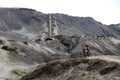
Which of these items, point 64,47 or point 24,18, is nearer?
point 64,47

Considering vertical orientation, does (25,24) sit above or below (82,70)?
below

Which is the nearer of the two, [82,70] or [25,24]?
[82,70]

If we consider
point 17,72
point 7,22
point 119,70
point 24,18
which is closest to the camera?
point 119,70

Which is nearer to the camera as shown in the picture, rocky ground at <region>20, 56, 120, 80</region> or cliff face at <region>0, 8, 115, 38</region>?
rocky ground at <region>20, 56, 120, 80</region>

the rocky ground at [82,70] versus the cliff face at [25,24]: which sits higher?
the rocky ground at [82,70]

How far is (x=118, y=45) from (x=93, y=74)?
111 meters

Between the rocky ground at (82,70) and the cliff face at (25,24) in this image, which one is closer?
the rocky ground at (82,70)

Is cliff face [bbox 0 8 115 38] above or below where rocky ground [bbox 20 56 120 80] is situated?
below

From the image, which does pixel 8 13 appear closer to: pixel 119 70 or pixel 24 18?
pixel 24 18

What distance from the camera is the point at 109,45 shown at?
12706cm

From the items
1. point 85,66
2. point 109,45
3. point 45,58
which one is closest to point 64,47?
point 109,45

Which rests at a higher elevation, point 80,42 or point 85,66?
Result: point 85,66

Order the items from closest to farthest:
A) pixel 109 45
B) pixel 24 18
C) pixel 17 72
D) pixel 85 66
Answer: pixel 85 66 → pixel 17 72 → pixel 109 45 → pixel 24 18

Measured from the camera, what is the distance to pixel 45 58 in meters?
83.9
